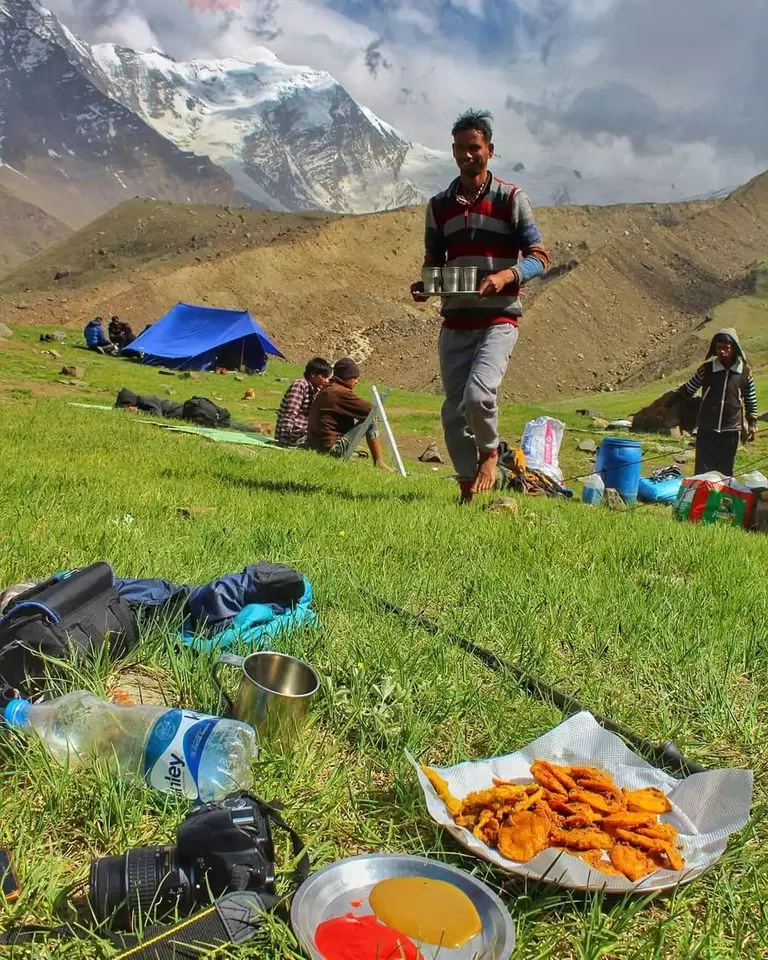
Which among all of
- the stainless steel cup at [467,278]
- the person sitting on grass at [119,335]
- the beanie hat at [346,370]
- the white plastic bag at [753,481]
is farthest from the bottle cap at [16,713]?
the person sitting on grass at [119,335]

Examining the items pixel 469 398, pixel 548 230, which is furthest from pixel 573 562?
pixel 548 230

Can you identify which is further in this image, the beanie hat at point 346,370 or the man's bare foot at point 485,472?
the beanie hat at point 346,370

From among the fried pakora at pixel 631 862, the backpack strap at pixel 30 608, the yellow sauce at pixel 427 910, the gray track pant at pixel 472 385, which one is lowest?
the yellow sauce at pixel 427 910

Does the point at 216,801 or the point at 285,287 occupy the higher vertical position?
the point at 285,287

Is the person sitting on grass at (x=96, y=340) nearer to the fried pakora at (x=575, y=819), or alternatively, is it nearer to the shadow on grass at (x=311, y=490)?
the shadow on grass at (x=311, y=490)

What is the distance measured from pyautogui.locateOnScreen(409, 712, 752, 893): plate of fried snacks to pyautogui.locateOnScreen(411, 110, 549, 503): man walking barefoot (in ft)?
13.5

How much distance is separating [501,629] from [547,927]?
159 cm

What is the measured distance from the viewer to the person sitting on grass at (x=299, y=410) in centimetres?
1213

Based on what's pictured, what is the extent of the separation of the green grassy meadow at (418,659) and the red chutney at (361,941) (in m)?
0.07

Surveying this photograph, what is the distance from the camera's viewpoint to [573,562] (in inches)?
180

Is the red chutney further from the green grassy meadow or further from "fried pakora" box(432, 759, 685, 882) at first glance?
"fried pakora" box(432, 759, 685, 882)

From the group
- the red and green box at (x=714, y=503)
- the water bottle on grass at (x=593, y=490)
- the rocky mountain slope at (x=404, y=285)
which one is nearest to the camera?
the red and green box at (x=714, y=503)

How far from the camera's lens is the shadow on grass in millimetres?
6625

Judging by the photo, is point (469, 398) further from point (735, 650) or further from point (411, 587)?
point (735, 650)
